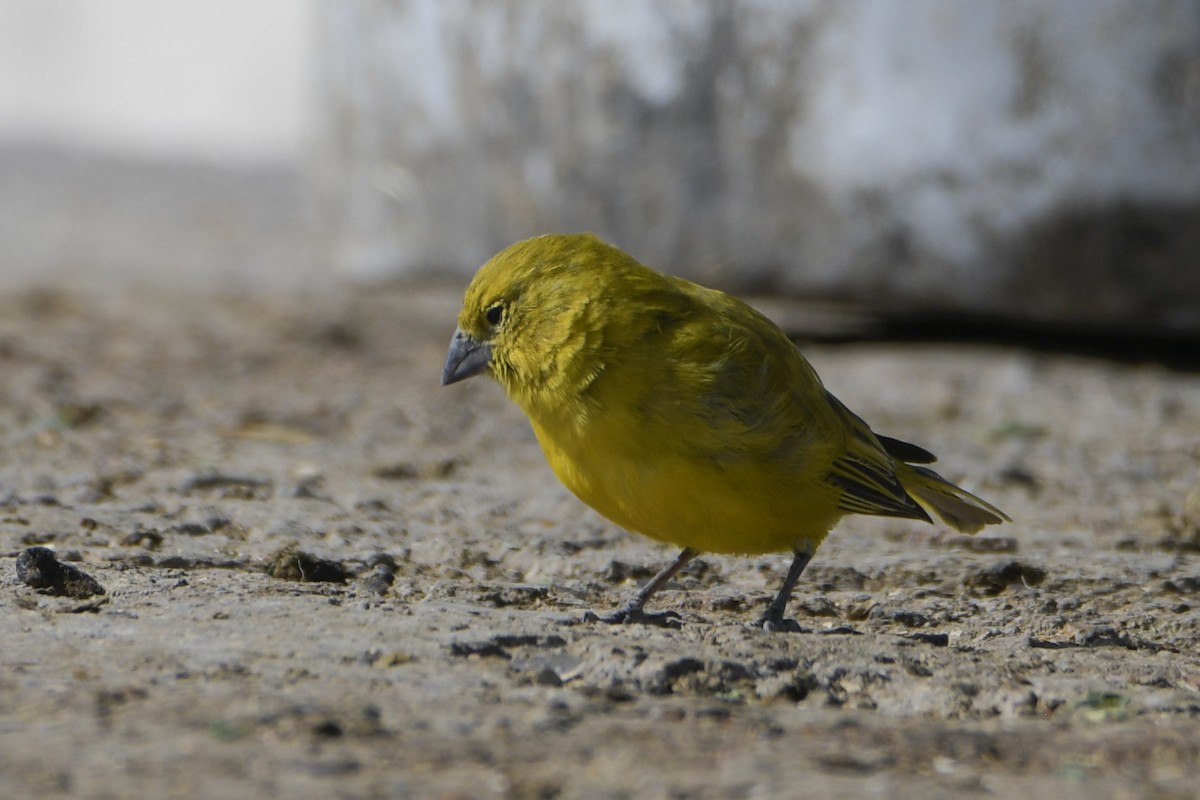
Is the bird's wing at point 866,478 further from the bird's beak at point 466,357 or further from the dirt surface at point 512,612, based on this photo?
the bird's beak at point 466,357

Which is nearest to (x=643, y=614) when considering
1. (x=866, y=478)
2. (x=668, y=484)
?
(x=668, y=484)

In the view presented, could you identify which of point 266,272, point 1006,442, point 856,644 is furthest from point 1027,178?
point 266,272

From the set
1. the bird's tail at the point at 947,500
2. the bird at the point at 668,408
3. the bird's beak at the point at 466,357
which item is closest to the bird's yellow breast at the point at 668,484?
the bird at the point at 668,408

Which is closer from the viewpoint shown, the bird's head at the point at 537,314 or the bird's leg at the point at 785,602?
the bird's leg at the point at 785,602

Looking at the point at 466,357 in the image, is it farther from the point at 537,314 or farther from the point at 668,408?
the point at 668,408

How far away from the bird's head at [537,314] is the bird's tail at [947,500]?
3.13ft

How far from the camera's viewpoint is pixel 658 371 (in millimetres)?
3301

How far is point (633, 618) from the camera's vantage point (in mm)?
3176

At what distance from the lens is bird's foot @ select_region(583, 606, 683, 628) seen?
3137mm

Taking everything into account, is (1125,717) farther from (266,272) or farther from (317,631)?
(266,272)

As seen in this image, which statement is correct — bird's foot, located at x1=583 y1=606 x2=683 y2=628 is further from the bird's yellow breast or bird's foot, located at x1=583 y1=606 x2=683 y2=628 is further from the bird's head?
the bird's head

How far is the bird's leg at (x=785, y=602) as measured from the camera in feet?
10.6

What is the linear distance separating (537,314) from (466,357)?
25cm

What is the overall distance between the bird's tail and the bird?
0.17 m
